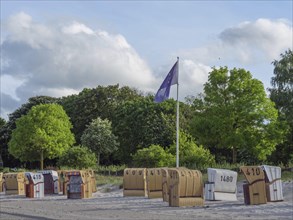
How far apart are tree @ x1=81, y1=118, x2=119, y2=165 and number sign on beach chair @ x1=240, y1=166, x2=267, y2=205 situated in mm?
46204

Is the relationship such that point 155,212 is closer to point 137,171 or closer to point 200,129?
point 137,171

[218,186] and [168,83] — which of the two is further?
[168,83]

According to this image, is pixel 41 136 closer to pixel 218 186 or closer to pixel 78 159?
pixel 78 159

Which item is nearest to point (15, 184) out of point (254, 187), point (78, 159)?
point (254, 187)

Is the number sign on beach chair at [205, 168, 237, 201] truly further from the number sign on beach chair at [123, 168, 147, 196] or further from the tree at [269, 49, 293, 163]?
the tree at [269, 49, 293, 163]

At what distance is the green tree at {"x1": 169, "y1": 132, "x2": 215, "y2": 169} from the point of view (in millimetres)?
48756

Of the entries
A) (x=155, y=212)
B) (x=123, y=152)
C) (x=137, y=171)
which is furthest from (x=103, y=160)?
(x=155, y=212)

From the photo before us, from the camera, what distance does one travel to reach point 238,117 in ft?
163

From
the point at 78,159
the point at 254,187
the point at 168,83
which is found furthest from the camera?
the point at 78,159

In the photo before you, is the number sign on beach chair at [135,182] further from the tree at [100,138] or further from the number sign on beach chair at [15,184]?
the tree at [100,138]

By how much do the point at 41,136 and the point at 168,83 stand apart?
3949cm

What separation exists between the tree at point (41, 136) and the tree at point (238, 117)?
934 inches

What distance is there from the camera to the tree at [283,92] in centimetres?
5662

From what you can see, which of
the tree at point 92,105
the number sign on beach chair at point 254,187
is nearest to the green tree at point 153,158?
the tree at point 92,105
